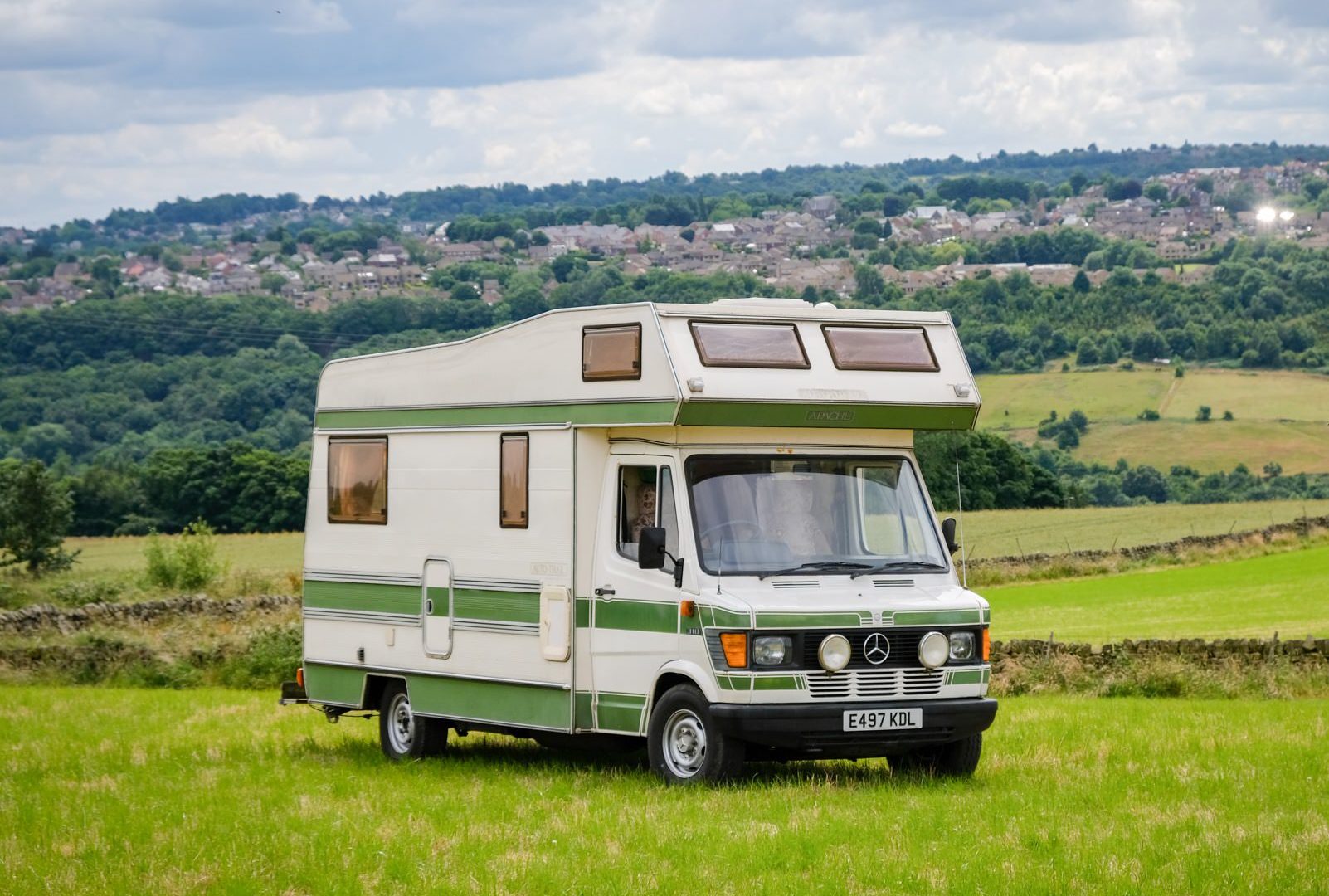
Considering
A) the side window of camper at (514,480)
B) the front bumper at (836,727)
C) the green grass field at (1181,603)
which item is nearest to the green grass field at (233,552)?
the green grass field at (1181,603)

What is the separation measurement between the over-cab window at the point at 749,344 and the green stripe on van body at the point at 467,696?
8.90ft

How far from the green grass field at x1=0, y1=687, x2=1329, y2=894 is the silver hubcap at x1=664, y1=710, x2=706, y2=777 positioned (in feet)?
0.95

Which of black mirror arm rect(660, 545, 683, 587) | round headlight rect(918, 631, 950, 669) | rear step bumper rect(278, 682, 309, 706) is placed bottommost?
rear step bumper rect(278, 682, 309, 706)

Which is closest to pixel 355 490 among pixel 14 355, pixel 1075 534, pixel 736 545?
pixel 736 545

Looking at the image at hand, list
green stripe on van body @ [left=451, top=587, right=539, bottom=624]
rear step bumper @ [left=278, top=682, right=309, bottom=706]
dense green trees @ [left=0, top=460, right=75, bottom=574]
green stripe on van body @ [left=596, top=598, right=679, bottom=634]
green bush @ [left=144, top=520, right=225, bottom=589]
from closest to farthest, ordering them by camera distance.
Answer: green stripe on van body @ [left=596, top=598, right=679, bottom=634] → green stripe on van body @ [left=451, top=587, right=539, bottom=624] → rear step bumper @ [left=278, top=682, right=309, bottom=706] → green bush @ [left=144, top=520, right=225, bottom=589] → dense green trees @ [left=0, top=460, right=75, bottom=574]

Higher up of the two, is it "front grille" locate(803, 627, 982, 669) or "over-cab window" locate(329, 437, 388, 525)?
"over-cab window" locate(329, 437, 388, 525)

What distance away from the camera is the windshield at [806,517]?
13.8m

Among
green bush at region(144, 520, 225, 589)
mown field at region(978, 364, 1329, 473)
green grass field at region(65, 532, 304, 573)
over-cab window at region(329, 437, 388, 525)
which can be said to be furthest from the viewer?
mown field at region(978, 364, 1329, 473)

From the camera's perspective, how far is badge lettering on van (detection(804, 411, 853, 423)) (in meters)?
14.1

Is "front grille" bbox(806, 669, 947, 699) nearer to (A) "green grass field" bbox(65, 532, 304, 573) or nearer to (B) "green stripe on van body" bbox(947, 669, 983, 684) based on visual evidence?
(B) "green stripe on van body" bbox(947, 669, 983, 684)

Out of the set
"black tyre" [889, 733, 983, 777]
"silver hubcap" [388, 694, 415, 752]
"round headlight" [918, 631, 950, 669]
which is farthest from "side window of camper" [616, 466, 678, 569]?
"silver hubcap" [388, 694, 415, 752]

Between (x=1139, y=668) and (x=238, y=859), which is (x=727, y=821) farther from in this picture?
(x=1139, y=668)

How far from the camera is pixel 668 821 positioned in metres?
11.8

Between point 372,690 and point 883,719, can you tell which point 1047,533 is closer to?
point 372,690
